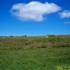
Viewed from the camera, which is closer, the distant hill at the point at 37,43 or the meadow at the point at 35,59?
the meadow at the point at 35,59

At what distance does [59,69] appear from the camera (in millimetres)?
7781

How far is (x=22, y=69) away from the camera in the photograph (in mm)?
20562

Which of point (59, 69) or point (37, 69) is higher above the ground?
point (59, 69)

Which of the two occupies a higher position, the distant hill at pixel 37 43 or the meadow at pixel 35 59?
the distant hill at pixel 37 43

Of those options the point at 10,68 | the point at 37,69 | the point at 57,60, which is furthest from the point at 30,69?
the point at 57,60

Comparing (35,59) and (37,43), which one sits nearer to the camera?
(35,59)

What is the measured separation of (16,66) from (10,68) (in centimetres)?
88

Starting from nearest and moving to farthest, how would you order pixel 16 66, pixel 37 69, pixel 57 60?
pixel 37 69 → pixel 16 66 → pixel 57 60

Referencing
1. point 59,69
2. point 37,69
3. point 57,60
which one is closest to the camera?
point 59,69

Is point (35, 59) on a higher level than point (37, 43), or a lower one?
lower

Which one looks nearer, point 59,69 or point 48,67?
point 59,69

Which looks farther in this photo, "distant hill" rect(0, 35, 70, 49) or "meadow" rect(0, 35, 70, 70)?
"distant hill" rect(0, 35, 70, 49)

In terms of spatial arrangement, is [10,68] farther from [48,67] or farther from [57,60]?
[57,60]

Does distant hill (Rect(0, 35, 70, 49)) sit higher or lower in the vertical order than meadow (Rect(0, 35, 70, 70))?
higher
